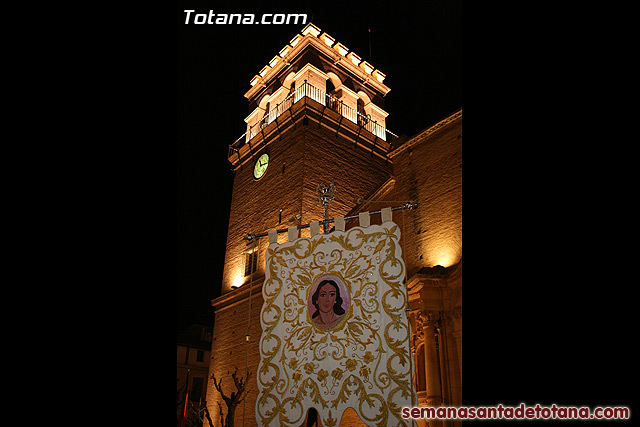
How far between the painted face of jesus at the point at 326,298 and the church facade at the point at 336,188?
2.47m

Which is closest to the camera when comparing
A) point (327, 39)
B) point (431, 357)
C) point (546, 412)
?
point (546, 412)

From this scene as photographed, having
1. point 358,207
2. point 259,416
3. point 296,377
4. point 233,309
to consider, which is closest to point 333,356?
point 296,377

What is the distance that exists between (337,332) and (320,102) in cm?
1533

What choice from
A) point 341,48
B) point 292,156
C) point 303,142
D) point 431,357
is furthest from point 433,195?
point 341,48

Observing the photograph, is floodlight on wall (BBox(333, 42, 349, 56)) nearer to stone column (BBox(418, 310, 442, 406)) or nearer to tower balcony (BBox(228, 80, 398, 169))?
tower balcony (BBox(228, 80, 398, 169))

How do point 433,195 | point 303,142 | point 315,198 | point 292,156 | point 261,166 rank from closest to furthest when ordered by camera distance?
point 433,195 < point 315,198 < point 303,142 < point 292,156 < point 261,166

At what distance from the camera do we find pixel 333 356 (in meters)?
7.55

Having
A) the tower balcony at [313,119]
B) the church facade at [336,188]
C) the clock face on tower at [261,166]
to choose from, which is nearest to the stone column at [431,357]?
the church facade at [336,188]

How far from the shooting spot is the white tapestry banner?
7102mm

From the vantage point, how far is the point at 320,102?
21.2m

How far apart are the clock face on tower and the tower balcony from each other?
709 millimetres

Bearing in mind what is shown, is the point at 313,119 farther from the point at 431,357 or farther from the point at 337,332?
the point at 337,332

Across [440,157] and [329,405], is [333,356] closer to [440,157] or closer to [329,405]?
[329,405]

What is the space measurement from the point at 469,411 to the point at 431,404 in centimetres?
764
